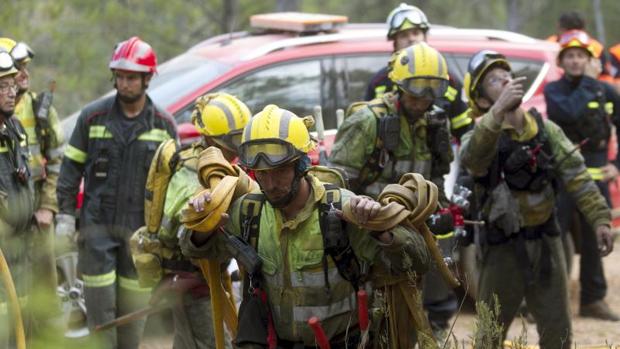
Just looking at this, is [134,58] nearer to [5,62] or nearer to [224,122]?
[5,62]

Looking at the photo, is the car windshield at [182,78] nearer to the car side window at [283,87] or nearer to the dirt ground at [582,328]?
the car side window at [283,87]

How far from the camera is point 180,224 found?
18.8 ft

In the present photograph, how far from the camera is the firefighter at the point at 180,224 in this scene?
18.9 feet

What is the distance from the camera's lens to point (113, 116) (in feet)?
22.8

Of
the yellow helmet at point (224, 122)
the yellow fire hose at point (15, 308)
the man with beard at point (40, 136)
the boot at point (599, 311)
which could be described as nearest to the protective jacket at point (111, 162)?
the man with beard at point (40, 136)

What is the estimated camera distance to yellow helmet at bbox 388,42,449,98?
248 inches

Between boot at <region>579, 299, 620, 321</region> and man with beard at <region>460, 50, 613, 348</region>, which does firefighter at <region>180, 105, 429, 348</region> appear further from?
boot at <region>579, 299, 620, 321</region>

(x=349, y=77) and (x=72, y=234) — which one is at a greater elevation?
(x=349, y=77)

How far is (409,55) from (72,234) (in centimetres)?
226

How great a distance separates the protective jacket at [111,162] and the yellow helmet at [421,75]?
4.93 feet

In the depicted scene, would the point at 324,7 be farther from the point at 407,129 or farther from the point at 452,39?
the point at 407,129

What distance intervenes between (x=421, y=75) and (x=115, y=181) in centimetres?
194

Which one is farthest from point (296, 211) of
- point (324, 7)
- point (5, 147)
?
point (324, 7)

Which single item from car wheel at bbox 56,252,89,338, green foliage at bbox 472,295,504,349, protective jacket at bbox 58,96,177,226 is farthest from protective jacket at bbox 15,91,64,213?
green foliage at bbox 472,295,504,349
